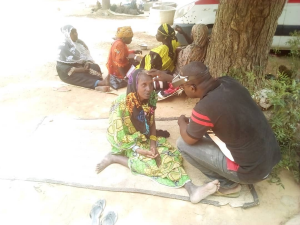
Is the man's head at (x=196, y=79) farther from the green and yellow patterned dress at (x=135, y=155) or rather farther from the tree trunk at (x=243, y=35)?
the tree trunk at (x=243, y=35)

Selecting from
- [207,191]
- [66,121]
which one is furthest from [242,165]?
[66,121]

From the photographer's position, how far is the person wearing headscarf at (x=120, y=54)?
16.9 ft

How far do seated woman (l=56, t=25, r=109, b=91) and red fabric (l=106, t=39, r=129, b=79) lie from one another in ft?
1.08

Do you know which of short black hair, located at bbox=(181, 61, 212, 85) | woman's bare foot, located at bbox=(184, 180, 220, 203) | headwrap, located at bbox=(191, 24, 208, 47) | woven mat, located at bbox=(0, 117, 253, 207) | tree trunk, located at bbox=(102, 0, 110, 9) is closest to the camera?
short black hair, located at bbox=(181, 61, 212, 85)

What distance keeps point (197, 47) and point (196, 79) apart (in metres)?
2.34

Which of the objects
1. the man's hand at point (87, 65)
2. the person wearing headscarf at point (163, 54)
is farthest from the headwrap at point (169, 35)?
the man's hand at point (87, 65)

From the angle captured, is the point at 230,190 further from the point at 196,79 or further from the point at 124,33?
the point at 124,33

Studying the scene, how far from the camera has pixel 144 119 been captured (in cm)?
297

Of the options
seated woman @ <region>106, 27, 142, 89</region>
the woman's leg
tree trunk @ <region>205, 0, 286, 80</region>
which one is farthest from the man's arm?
seated woman @ <region>106, 27, 142, 89</region>

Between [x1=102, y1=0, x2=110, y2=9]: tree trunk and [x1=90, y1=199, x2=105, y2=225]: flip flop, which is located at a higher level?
[x1=102, y1=0, x2=110, y2=9]: tree trunk

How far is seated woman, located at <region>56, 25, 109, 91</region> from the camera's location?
17.4 feet

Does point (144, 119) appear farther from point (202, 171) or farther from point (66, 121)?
point (66, 121)

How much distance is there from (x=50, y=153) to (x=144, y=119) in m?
1.34

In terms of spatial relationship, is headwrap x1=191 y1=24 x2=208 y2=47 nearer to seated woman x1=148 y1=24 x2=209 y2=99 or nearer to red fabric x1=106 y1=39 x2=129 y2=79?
seated woman x1=148 y1=24 x2=209 y2=99
